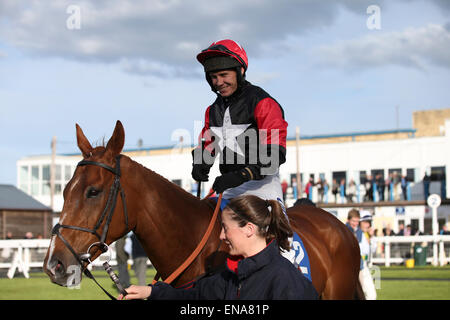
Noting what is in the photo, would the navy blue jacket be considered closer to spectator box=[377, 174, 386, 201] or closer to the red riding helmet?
the red riding helmet

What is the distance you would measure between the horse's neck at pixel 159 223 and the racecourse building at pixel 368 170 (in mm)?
24544

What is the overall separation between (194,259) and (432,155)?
34425 mm

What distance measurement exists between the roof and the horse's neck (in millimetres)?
25922

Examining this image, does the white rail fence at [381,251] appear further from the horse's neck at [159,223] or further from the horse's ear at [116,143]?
the horse's ear at [116,143]

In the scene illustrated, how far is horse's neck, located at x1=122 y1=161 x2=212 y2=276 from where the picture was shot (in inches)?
153

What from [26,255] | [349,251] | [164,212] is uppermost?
[164,212]

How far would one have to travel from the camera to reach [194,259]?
3854 millimetres

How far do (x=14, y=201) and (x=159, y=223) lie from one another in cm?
2671

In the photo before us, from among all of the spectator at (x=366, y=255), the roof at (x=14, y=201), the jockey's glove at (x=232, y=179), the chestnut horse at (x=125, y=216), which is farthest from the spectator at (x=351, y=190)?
the jockey's glove at (x=232, y=179)

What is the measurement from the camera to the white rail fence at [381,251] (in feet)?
64.2

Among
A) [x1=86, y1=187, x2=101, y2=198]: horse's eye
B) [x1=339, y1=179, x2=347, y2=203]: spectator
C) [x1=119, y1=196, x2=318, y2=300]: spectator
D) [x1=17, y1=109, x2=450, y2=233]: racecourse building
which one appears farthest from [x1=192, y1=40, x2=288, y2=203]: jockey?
[x1=339, y1=179, x2=347, y2=203]: spectator

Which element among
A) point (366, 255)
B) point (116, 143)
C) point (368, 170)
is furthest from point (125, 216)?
point (368, 170)

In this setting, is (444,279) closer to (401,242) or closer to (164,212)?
(401,242)
